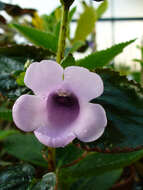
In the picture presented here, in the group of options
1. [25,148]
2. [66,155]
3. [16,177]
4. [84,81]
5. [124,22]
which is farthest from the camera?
[124,22]

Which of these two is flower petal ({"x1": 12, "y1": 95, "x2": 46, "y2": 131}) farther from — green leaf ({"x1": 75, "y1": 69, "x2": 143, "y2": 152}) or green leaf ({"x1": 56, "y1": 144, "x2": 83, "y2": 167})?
green leaf ({"x1": 56, "y1": 144, "x2": 83, "y2": 167})

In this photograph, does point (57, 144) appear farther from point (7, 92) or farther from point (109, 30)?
point (109, 30)

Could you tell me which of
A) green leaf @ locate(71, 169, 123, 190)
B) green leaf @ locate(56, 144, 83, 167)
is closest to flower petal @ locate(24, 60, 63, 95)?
green leaf @ locate(56, 144, 83, 167)

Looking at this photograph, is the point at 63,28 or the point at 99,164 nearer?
the point at 63,28

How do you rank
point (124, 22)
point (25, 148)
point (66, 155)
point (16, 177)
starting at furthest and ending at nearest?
1. point (124, 22)
2. point (25, 148)
3. point (66, 155)
4. point (16, 177)

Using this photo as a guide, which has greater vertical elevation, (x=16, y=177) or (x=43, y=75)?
(x=43, y=75)

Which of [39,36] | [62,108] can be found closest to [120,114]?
[62,108]

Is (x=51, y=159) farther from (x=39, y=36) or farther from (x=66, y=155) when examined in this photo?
(x=39, y=36)
